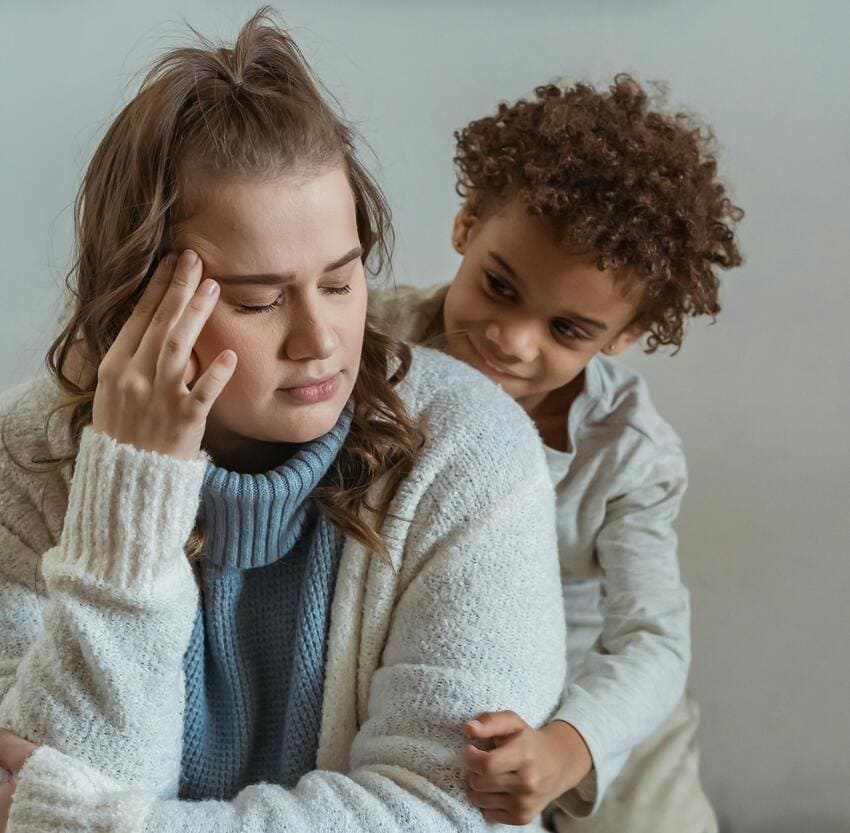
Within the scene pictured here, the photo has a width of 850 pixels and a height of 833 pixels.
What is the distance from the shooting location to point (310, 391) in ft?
3.29

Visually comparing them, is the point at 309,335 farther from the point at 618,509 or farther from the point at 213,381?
the point at 618,509

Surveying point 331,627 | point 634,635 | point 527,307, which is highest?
point 527,307

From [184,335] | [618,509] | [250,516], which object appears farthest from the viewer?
[618,509]

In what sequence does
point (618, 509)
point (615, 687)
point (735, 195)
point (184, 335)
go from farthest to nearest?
point (735, 195) → point (618, 509) → point (615, 687) → point (184, 335)

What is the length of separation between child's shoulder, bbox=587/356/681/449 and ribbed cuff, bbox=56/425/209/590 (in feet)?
2.13

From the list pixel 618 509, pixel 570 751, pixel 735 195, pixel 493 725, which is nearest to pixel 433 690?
pixel 493 725

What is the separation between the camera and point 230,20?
153cm

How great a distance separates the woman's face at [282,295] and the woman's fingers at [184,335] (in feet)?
0.06

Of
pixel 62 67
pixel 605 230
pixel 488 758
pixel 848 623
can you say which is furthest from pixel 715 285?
pixel 62 67

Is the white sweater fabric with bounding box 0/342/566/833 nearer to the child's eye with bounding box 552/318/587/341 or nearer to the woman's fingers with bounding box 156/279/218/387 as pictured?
the woman's fingers with bounding box 156/279/218/387

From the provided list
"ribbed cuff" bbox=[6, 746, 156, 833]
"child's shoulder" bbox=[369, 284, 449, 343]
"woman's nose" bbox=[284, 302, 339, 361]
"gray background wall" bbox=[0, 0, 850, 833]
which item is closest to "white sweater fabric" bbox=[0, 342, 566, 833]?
"ribbed cuff" bbox=[6, 746, 156, 833]

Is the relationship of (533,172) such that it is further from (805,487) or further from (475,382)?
(805,487)

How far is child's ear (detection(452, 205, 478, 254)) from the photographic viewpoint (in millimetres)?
1447

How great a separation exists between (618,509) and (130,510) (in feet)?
2.31
